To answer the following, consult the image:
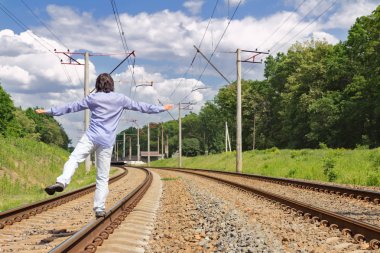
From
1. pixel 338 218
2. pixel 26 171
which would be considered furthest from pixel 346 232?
pixel 26 171

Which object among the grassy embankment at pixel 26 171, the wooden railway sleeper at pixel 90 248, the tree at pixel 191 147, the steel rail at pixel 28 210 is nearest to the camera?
the wooden railway sleeper at pixel 90 248

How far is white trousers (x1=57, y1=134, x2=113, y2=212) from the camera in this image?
6051 millimetres

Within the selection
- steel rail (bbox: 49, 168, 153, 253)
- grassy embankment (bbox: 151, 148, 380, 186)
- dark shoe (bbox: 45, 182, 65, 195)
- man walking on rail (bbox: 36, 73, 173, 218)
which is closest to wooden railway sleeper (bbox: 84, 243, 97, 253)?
steel rail (bbox: 49, 168, 153, 253)

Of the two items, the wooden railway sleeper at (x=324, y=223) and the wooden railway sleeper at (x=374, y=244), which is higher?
the wooden railway sleeper at (x=374, y=244)

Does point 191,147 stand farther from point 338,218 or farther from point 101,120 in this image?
point 101,120

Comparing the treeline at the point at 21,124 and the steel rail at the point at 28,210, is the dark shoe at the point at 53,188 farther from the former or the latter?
the treeline at the point at 21,124

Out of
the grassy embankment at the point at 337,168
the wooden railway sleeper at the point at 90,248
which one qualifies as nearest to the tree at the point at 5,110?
the grassy embankment at the point at 337,168

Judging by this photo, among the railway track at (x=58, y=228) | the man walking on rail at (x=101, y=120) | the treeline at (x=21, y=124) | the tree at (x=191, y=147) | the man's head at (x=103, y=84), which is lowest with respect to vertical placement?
the railway track at (x=58, y=228)

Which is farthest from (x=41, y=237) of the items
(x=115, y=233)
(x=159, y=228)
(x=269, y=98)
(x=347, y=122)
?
(x=269, y=98)

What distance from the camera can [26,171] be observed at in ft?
73.3

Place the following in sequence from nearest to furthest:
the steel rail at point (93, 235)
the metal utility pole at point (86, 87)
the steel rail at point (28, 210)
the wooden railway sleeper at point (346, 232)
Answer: the steel rail at point (93, 235)
the wooden railway sleeper at point (346, 232)
the steel rail at point (28, 210)
the metal utility pole at point (86, 87)

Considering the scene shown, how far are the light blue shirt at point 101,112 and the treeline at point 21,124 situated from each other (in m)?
48.0

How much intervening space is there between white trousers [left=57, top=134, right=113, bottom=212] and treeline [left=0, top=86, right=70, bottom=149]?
1881 inches

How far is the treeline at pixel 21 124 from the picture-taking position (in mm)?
91562
